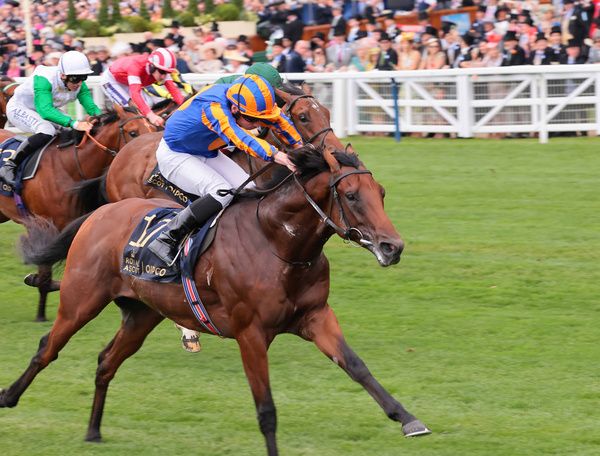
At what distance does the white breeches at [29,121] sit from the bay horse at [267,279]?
412 centimetres

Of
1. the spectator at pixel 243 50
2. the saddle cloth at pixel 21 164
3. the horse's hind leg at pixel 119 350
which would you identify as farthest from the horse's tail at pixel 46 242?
the spectator at pixel 243 50

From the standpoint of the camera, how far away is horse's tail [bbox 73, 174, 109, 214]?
29.1ft

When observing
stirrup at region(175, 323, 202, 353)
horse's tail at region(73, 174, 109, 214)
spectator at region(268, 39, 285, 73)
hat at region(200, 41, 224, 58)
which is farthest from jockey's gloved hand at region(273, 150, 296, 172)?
hat at region(200, 41, 224, 58)

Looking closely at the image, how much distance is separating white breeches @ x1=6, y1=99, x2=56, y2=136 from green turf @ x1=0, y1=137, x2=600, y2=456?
138 cm

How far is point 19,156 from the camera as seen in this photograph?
9.77 m

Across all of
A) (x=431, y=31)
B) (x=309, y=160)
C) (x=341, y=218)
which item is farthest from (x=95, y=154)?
(x=431, y=31)

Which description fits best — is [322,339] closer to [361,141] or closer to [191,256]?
[191,256]

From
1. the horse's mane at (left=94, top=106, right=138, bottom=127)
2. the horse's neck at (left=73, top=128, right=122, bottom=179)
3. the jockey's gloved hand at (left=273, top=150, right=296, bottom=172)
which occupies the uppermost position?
the jockey's gloved hand at (left=273, top=150, right=296, bottom=172)

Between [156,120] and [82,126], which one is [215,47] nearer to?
[156,120]

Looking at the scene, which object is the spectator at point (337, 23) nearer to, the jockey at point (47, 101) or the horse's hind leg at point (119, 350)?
the jockey at point (47, 101)

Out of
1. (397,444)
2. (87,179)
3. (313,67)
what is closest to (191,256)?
(397,444)

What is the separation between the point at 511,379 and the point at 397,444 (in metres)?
1.35

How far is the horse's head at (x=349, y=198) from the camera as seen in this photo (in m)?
4.98

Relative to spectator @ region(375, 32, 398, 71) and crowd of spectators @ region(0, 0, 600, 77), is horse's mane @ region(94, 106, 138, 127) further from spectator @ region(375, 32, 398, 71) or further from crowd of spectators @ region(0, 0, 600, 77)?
spectator @ region(375, 32, 398, 71)
